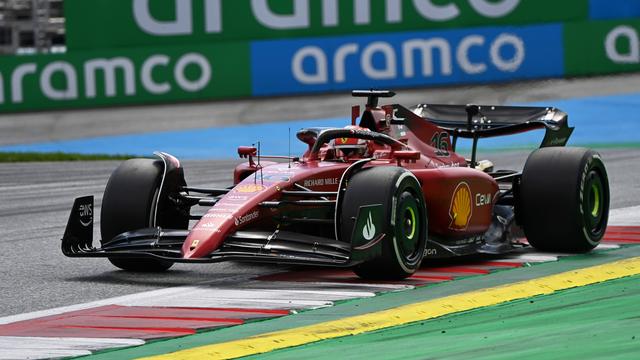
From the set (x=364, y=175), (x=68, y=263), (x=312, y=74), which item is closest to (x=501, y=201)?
(x=364, y=175)

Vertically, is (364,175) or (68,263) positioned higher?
(364,175)

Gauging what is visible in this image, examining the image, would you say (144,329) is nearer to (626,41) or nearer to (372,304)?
(372,304)

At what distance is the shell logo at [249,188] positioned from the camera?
923 centimetres

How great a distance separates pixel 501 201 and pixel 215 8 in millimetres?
17007

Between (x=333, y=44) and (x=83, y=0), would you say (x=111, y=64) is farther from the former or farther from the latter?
(x=333, y=44)

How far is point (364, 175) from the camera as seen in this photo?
9.00m

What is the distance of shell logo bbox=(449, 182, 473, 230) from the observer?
9.82m

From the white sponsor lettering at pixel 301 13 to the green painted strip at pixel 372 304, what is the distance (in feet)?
52.2

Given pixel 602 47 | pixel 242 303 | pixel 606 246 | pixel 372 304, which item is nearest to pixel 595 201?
pixel 606 246

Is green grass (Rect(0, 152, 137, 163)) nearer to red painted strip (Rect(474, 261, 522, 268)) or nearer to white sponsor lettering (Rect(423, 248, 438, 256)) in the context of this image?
red painted strip (Rect(474, 261, 522, 268))

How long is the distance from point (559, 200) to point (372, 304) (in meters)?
2.69

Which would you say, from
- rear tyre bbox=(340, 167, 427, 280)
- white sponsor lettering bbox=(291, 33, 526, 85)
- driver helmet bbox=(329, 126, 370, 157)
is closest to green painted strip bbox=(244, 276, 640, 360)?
rear tyre bbox=(340, 167, 427, 280)

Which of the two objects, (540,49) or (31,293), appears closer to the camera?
(31,293)

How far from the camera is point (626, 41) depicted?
1005 inches
